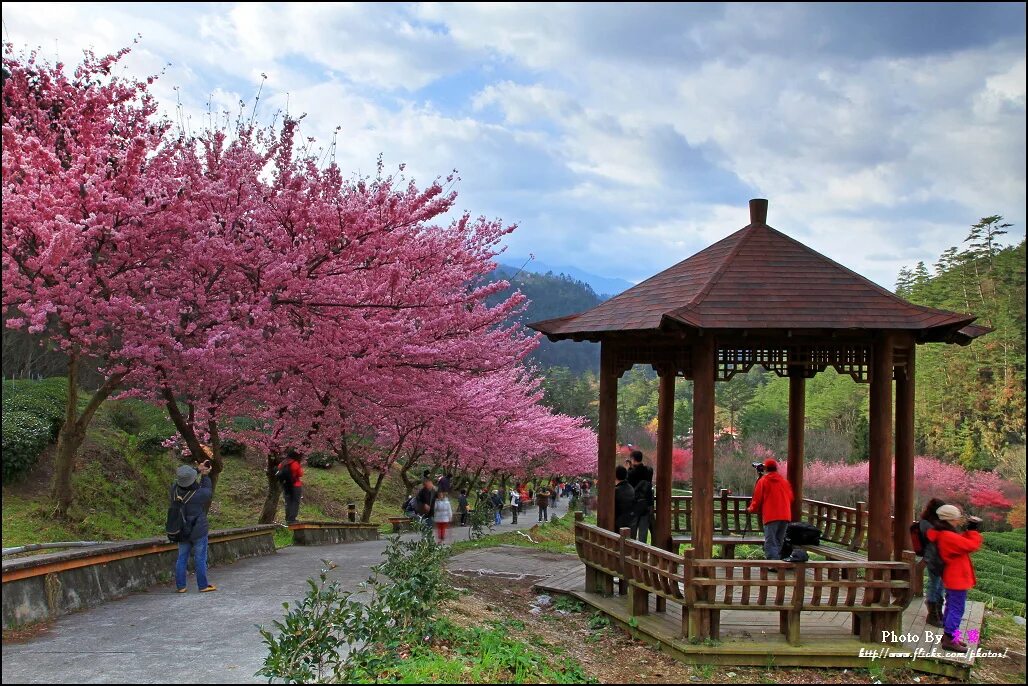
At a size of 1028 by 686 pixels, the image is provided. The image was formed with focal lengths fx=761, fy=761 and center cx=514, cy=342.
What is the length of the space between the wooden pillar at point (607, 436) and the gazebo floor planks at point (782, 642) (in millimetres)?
1341

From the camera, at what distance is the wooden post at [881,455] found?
839 cm

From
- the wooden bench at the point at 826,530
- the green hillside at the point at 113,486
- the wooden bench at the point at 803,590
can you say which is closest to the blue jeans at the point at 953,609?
the wooden bench at the point at 803,590

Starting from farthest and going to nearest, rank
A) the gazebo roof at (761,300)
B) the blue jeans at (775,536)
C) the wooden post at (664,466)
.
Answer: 1. the wooden post at (664,466)
2. the blue jeans at (775,536)
3. the gazebo roof at (761,300)

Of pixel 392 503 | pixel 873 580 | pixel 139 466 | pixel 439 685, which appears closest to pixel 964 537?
pixel 873 580

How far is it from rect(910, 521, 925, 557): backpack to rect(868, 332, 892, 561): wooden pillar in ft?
1.00

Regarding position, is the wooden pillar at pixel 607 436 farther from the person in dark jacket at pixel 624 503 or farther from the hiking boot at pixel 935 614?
the hiking boot at pixel 935 614

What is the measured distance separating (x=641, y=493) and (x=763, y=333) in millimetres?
3505

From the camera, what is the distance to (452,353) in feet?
37.4

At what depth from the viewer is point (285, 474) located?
549 inches

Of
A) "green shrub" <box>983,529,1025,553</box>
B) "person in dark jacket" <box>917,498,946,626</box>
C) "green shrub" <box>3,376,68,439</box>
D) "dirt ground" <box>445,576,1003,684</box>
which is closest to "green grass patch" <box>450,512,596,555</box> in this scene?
"dirt ground" <box>445,576,1003,684</box>

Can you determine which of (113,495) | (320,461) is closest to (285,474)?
(113,495)

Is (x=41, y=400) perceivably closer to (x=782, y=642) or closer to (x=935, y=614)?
(x=782, y=642)

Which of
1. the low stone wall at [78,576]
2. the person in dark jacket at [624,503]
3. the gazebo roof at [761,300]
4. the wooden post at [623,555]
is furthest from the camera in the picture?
the person in dark jacket at [624,503]

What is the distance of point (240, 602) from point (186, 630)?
1299 millimetres
